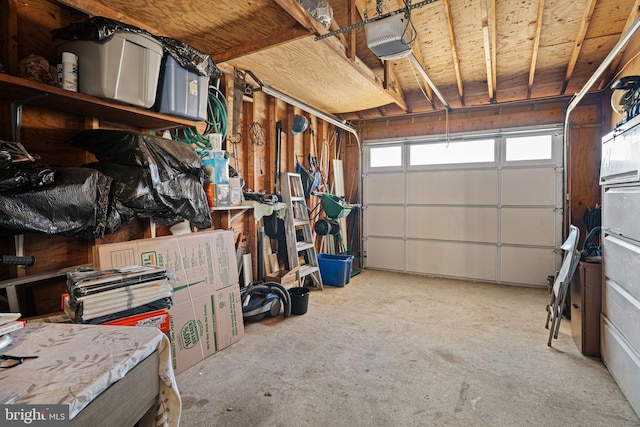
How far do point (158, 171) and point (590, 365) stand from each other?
11.4ft

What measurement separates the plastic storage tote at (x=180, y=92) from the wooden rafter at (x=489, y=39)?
2575mm

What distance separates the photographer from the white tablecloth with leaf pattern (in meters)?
0.73

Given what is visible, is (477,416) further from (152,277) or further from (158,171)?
(158,171)

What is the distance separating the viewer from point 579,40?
354 centimetres

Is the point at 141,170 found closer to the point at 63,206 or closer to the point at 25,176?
the point at 63,206

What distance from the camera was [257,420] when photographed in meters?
1.81

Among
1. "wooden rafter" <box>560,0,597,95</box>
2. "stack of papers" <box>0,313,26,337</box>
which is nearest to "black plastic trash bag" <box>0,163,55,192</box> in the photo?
"stack of papers" <box>0,313,26,337</box>

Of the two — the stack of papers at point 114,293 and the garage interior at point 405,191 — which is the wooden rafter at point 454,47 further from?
the stack of papers at point 114,293

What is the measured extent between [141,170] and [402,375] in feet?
7.44

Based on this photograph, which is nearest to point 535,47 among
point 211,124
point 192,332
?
point 211,124

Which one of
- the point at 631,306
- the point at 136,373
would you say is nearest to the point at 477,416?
the point at 631,306

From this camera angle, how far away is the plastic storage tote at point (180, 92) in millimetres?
2121

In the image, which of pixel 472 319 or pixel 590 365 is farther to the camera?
pixel 472 319

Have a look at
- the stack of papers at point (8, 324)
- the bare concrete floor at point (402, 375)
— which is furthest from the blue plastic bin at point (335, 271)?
the stack of papers at point (8, 324)
